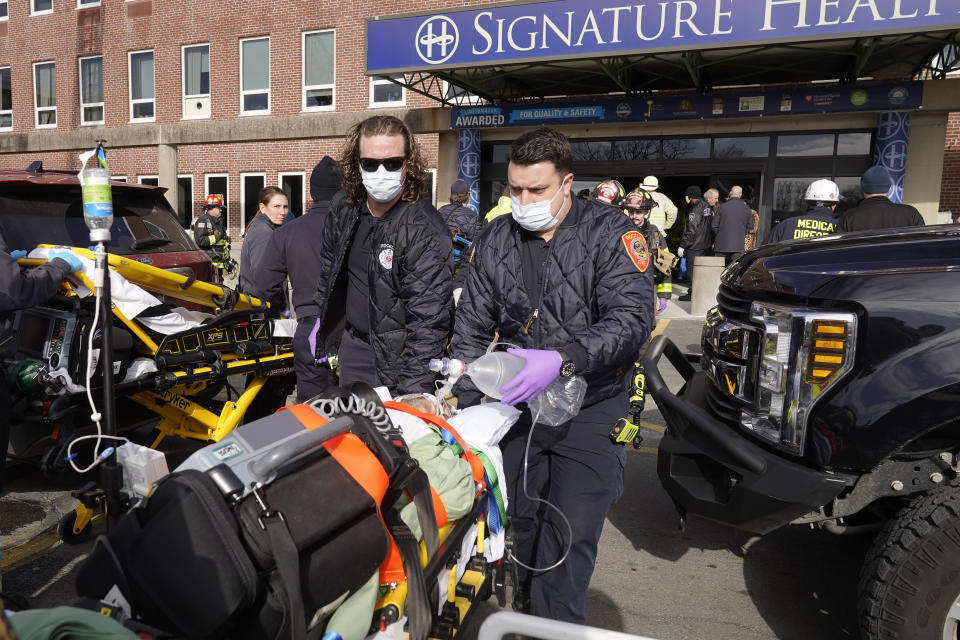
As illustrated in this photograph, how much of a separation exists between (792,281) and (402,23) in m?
10.8

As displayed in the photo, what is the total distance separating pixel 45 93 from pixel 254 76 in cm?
841

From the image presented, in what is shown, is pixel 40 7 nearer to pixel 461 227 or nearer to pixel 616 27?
pixel 616 27

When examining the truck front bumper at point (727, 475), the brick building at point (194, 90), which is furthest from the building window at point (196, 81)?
the truck front bumper at point (727, 475)

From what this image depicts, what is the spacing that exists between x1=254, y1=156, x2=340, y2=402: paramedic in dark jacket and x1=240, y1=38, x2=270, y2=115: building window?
50.6 ft

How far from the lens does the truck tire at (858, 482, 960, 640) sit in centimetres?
226

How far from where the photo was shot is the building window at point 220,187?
1917cm

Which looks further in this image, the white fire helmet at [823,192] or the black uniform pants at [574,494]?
the white fire helmet at [823,192]

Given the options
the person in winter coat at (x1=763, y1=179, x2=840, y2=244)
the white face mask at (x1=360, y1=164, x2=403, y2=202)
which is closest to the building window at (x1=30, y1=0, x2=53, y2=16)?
the person in winter coat at (x1=763, y1=179, x2=840, y2=244)

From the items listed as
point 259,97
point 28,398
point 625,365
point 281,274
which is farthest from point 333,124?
point 625,365

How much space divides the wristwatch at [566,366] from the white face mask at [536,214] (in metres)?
0.55

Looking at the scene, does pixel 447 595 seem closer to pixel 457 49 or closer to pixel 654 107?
pixel 457 49

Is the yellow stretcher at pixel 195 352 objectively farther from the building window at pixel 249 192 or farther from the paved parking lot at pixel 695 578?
the building window at pixel 249 192

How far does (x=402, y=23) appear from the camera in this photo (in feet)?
38.9

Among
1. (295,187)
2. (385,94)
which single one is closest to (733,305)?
(385,94)
